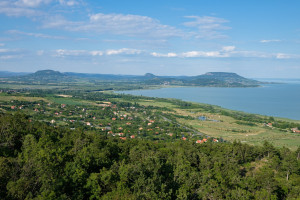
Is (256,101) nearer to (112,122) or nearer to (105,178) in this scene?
(112,122)

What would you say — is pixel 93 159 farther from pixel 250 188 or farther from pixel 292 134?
pixel 292 134

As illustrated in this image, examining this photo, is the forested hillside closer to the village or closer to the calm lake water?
the village

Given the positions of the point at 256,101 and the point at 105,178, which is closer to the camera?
the point at 105,178

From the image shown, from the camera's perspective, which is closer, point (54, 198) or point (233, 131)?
point (54, 198)

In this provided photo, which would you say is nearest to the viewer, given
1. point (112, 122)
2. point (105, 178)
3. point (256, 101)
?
point (105, 178)

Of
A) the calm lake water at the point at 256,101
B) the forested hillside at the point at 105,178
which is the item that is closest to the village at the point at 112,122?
the forested hillside at the point at 105,178

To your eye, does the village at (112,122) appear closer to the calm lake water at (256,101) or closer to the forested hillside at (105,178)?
the forested hillside at (105,178)

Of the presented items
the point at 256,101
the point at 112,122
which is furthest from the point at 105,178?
the point at 256,101

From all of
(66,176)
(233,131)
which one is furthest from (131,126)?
(66,176)

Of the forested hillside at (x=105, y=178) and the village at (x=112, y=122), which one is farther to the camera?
the village at (x=112, y=122)

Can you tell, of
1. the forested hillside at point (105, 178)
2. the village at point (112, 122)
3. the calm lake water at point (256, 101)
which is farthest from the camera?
the calm lake water at point (256, 101)

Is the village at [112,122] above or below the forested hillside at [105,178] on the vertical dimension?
below
